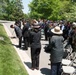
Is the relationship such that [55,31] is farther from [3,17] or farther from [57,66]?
[3,17]

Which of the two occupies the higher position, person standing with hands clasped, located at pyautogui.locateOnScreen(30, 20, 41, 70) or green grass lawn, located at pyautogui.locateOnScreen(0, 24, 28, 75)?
person standing with hands clasped, located at pyautogui.locateOnScreen(30, 20, 41, 70)

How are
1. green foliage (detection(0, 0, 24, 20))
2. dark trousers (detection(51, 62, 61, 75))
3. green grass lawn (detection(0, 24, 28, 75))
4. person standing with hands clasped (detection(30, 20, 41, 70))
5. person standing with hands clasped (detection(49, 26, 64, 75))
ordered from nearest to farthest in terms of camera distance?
person standing with hands clasped (detection(49, 26, 64, 75))
dark trousers (detection(51, 62, 61, 75))
green grass lawn (detection(0, 24, 28, 75))
person standing with hands clasped (detection(30, 20, 41, 70))
green foliage (detection(0, 0, 24, 20))

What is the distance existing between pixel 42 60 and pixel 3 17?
91.7 meters

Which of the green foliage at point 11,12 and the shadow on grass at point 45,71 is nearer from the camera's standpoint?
the shadow on grass at point 45,71

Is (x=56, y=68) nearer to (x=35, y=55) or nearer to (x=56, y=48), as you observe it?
(x=56, y=48)

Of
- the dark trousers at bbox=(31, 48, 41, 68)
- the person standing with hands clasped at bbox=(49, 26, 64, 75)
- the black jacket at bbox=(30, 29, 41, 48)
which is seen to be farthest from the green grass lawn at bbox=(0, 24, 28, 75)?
the person standing with hands clasped at bbox=(49, 26, 64, 75)

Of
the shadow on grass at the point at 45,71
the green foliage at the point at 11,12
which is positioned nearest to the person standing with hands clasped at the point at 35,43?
the shadow on grass at the point at 45,71

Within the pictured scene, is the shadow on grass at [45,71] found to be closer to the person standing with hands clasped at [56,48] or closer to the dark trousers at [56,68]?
the dark trousers at [56,68]

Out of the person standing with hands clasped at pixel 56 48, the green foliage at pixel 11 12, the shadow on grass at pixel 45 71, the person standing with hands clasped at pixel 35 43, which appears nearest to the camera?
the person standing with hands clasped at pixel 56 48

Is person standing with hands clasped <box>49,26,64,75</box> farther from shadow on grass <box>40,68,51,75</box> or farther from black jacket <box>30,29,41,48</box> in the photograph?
black jacket <box>30,29,41,48</box>

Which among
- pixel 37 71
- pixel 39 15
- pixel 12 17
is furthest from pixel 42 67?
pixel 12 17

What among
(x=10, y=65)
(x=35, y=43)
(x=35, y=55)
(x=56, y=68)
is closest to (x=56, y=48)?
(x=56, y=68)

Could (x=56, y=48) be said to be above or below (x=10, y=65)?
above

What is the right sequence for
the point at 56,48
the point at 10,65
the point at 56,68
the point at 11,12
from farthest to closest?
1. the point at 11,12
2. the point at 10,65
3. the point at 56,68
4. the point at 56,48
